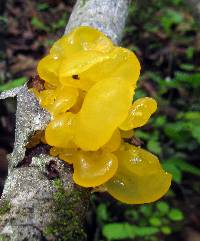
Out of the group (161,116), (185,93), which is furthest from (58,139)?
(185,93)

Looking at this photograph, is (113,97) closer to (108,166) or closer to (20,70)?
(108,166)

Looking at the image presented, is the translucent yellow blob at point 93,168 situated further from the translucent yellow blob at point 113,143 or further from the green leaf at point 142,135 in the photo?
the green leaf at point 142,135

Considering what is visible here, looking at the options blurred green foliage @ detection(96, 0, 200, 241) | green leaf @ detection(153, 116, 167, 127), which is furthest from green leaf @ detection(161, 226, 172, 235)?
green leaf @ detection(153, 116, 167, 127)

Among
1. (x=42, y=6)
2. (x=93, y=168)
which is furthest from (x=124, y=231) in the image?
(x=42, y=6)

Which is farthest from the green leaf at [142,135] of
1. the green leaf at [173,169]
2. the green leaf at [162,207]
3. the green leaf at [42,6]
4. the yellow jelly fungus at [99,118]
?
the green leaf at [42,6]

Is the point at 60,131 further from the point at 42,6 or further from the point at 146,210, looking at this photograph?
the point at 42,6

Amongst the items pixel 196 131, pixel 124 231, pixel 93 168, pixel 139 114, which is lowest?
pixel 124 231

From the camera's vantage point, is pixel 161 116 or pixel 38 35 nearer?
pixel 161 116
